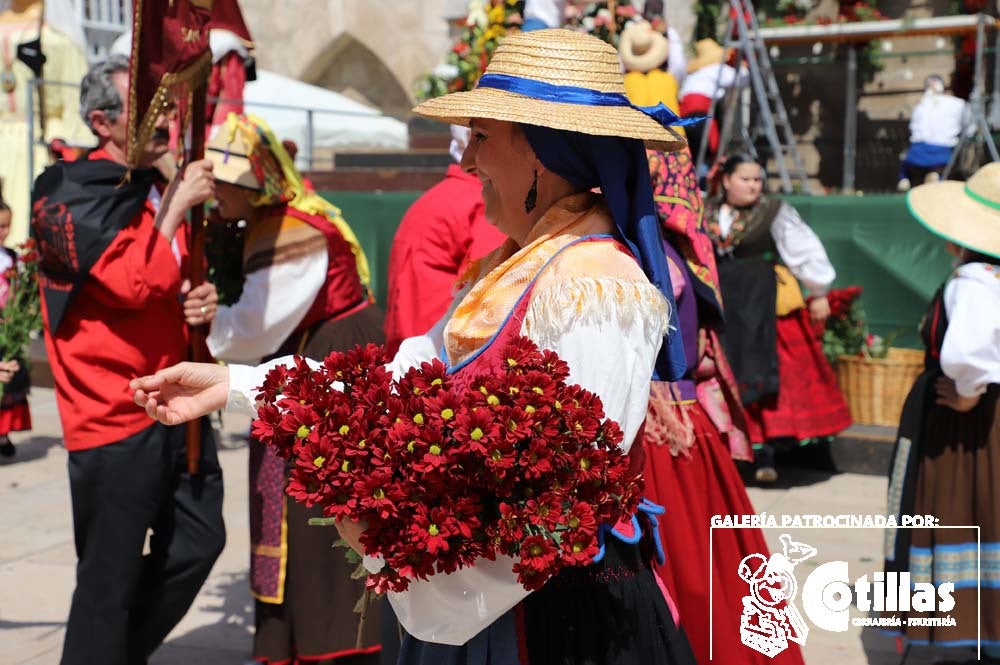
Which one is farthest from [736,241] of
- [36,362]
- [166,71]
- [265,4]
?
[265,4]

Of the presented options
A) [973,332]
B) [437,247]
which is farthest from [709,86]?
[973,332]

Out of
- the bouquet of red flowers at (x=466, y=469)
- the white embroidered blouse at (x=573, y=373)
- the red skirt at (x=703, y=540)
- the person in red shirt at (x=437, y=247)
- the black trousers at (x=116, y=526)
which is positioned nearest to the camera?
the bouquet of red flowers at (x=466, y=469)

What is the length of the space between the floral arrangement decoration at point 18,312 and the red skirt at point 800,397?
12.9 feet

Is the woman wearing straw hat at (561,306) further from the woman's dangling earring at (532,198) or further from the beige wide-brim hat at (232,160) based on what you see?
the beige wide-brim hat at (232,160)

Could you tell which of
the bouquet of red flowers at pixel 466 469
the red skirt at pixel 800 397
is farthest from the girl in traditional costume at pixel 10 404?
the bouquet of red flowers at pixel 466 469

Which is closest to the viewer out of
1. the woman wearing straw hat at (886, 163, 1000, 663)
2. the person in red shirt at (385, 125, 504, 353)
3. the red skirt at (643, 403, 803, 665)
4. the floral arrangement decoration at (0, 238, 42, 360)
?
the red skirt at (643, 403, 803, 665)

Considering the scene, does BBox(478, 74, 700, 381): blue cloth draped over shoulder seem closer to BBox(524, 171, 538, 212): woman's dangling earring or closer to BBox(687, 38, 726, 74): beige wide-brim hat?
BBox(524, 171, 538, 212): woman's dangling earring

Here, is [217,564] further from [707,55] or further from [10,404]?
[707,55]

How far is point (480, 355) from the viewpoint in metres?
2.38

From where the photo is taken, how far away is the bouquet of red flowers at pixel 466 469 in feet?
6.52

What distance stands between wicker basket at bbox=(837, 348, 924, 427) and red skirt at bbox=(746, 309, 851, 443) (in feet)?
1.23

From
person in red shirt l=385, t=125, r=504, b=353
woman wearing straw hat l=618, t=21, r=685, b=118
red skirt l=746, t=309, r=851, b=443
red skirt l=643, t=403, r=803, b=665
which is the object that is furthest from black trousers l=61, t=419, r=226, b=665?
woman wearing straw hat l=618, t=21, r=685, b=118

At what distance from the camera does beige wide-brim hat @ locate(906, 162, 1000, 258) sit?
14.5 ft

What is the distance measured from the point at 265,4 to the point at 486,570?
65.5 feet
